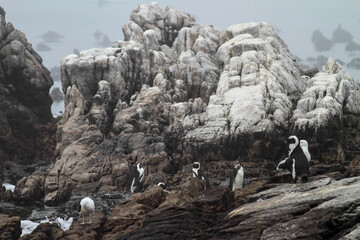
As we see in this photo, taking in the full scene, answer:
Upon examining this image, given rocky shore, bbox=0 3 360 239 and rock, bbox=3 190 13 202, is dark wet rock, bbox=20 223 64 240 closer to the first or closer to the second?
rocky shore, bbox=0 3 360 239

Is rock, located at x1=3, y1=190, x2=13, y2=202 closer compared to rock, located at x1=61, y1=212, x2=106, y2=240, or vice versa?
rock, located at x1=61, y1=212, x2=106, y2=240

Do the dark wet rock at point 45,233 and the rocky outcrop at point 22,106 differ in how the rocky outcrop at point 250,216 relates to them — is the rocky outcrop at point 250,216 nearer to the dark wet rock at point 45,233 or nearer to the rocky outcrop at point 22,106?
the dark wet rock at point 45,233

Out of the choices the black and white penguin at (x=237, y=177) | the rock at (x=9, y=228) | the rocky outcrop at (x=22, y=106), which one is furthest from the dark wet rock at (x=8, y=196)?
the black and white penguin at (x=237, y=177)

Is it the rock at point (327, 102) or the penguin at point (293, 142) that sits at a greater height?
the rock at point (327, 102)

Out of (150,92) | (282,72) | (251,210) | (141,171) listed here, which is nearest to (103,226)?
(251,210)

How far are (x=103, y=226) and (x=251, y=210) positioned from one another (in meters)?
7.05

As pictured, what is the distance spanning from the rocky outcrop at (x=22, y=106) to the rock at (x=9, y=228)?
33.3m

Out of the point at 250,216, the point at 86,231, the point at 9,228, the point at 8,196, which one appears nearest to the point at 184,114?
the point at 8,196

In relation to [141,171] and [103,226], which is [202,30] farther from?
[103,226]

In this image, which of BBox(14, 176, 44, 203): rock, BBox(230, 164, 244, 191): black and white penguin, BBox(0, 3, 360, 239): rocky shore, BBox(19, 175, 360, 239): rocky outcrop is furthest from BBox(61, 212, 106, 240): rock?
BBox(14, 176, 44, 203): rock

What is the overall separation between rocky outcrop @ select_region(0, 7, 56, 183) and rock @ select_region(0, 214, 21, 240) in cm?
3332

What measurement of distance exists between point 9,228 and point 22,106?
133 feet

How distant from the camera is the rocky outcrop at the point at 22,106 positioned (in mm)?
52950

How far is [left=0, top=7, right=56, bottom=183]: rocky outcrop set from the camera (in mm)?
52950
